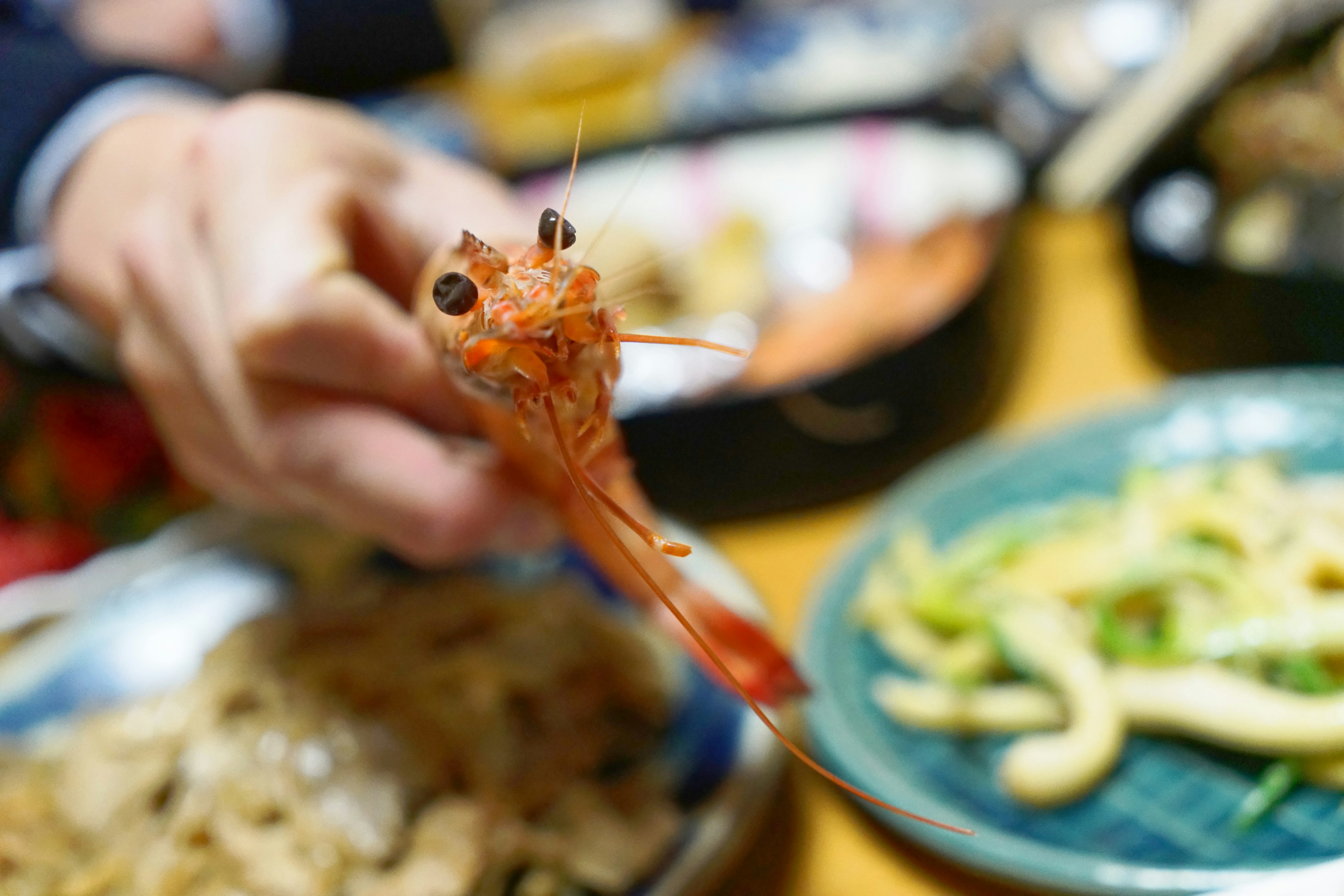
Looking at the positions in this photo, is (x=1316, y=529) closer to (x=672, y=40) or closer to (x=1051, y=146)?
(x=1051, y=146)

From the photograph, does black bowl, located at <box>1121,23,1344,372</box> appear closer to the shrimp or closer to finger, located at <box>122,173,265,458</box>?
the shrimp

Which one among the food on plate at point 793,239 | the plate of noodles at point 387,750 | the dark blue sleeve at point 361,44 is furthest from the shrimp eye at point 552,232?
the dark blue sleeve at point 361,44

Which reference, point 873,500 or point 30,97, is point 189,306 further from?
point 873,500

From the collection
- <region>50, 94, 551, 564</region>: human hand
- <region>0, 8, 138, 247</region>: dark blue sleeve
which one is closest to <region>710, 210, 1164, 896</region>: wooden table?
<region>50, 94, 551, 564</region>: human hand

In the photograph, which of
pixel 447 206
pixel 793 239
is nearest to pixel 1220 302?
pixel 793 239

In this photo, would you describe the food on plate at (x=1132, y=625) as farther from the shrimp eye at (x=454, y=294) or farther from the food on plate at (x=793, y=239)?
the shrimp eye at (x=454, y=294)

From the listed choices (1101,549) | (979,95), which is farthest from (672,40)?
(1101,549)
